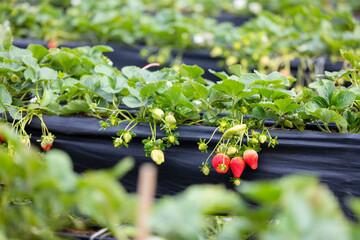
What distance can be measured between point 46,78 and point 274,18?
1.84 meters

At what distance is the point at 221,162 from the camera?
38.6 inches

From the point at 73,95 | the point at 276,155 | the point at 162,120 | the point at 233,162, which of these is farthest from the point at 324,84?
the point at 73,95

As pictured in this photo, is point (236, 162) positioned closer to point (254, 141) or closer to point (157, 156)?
point (254, 141)

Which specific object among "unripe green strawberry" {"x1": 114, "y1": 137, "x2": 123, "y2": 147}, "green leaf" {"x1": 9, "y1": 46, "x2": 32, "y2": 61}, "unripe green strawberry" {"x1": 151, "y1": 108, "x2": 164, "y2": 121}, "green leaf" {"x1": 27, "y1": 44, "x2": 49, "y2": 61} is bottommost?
"unripe green strawberry" {"x1": 114, "y1": 137, "x2": 123, "y2": 147}

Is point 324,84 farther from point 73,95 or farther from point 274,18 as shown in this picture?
point 274,18

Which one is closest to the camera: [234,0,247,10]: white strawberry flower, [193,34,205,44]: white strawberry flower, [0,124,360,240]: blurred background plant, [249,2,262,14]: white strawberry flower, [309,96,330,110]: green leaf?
[0,124,360,240]: blurred background plant

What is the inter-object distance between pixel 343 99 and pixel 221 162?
1.17 feet

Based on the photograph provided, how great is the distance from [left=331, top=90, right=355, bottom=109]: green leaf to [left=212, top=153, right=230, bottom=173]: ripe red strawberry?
1.06 ft

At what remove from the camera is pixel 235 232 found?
0.50 meters

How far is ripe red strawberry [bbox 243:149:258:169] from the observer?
979mm

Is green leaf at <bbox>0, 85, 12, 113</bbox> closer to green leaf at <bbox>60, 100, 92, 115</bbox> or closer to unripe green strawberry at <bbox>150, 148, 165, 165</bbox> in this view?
green leaf at <bbox>60, 100, 92, 115</bbox>

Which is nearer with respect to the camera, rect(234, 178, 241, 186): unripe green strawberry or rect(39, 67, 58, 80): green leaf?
rect(234, 178, 241, 186): unripe green strawberry

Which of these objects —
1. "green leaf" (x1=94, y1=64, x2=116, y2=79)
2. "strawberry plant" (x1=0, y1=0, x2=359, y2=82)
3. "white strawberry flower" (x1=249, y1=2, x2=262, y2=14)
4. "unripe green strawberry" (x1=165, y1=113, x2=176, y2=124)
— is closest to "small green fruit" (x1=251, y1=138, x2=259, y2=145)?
"unripe green strawberry" (x1=165, y1=113, x2=176, y2=124)

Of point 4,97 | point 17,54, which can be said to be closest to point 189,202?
point 4,97
